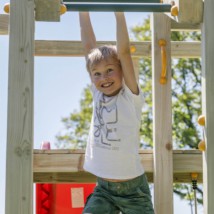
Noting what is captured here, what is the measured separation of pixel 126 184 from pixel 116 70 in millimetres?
649

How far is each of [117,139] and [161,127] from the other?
2.05 feet

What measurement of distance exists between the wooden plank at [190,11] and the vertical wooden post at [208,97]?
0.03 meters

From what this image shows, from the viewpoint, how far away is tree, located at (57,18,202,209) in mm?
15102

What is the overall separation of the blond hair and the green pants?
2.20 feet

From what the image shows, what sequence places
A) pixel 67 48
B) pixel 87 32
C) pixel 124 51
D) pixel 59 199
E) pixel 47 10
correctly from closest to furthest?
pixel 47 10, pixel 124 51, pixel 87 32, pixel 67 48, pixel 59 199

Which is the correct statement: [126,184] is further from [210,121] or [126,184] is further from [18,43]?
[18,43]

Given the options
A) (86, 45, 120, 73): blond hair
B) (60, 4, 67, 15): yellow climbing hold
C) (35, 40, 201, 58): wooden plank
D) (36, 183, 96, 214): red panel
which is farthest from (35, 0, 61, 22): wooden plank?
(36, 183, 96, 214): red panel

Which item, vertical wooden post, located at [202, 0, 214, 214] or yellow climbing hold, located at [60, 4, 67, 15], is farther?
yellow climbing hold, located at [60, 4, 67, 15]

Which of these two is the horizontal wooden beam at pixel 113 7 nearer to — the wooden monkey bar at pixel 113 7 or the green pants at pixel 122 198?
the wooden monkey bar at pixel 113 7

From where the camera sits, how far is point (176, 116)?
15547mm

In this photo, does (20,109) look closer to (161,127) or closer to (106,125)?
(106,125)

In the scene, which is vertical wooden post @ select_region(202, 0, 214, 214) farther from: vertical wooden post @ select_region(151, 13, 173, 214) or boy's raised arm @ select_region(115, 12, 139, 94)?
vertical wooden post @ select_region(151, 13, 173, 214)

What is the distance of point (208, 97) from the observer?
9.91 ft

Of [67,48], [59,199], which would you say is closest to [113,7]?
[67,48]
